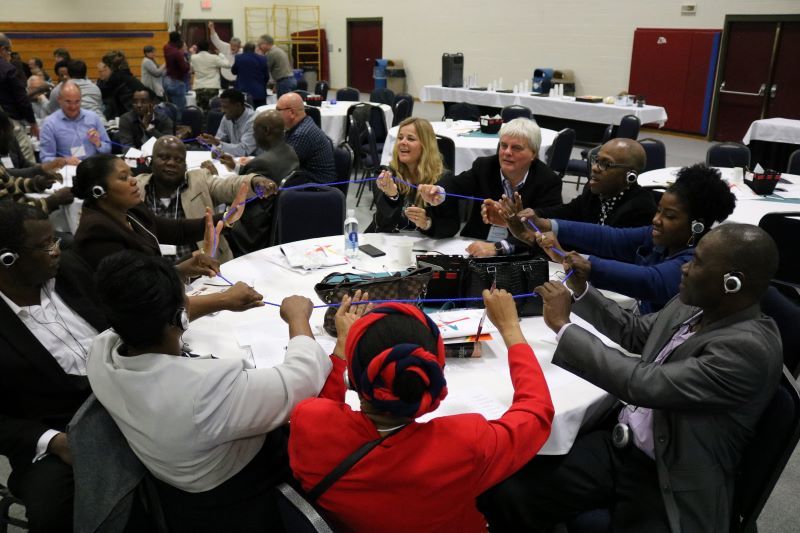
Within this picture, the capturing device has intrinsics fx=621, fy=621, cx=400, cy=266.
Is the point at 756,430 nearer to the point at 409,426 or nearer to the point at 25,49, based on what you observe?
the point at 409,426

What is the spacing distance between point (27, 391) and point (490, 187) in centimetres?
244

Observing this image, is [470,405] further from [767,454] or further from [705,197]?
[705,197]

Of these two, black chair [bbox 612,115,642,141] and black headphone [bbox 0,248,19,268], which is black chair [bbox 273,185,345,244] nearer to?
black headphone [bbox 0,248,19,268]

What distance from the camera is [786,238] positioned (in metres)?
3.63

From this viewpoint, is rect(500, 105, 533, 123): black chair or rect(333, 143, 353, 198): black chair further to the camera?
rect(500, 105, 533, 123): black chair

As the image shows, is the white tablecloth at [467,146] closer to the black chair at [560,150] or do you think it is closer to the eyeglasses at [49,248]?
the black chair at [560,150]

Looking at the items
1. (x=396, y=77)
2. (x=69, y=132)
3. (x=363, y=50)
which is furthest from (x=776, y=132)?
(x=363, y=50)

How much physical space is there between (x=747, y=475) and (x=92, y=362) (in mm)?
1706

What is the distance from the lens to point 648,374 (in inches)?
65.6

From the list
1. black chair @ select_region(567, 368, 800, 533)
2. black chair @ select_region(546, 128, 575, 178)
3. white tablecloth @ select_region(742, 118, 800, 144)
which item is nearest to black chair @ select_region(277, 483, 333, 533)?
black chair @ select_region(567, 368, 800, 533)

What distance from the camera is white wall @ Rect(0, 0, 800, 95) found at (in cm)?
1114

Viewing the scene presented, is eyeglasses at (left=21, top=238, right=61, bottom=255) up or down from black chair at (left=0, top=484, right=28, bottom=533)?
up

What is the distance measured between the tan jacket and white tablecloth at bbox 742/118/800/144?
706 cm

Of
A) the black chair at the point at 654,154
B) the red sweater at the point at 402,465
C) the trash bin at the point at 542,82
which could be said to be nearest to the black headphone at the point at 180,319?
the red sweater at the point at 402,465
